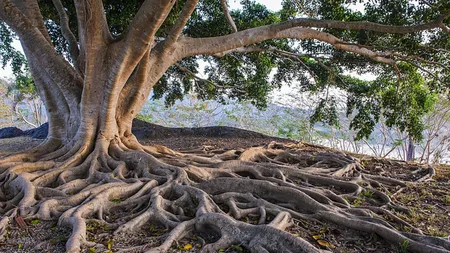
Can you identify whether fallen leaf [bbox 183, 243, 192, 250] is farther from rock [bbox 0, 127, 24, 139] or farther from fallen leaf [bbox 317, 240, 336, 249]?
rock [bbox 0, 127, 24, 139]

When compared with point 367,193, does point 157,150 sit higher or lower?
higher

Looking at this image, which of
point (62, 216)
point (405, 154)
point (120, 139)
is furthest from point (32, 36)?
point (405, 154)

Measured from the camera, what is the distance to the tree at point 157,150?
3.31 metres

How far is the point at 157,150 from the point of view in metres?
6.10

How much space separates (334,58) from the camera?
9281 mm

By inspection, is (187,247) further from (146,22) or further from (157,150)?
(157,150)

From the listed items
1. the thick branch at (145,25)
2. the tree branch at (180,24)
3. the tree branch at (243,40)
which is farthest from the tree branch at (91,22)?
the tree branch at (243,40)

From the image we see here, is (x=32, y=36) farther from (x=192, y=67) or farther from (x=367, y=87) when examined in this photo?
(x=367, y=87)

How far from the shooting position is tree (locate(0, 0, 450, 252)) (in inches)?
130

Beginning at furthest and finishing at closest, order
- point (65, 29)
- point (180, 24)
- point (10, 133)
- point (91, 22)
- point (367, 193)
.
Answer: point (10, 133) → point (65, 29) → point (180, 24) → point (91, 22) → point (367, 193)

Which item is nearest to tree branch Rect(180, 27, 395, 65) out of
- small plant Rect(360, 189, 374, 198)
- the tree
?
the tree

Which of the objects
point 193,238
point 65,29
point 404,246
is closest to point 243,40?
point 65,29

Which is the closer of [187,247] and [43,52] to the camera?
[187,247]

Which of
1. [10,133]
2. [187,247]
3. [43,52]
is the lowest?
[187,247]
